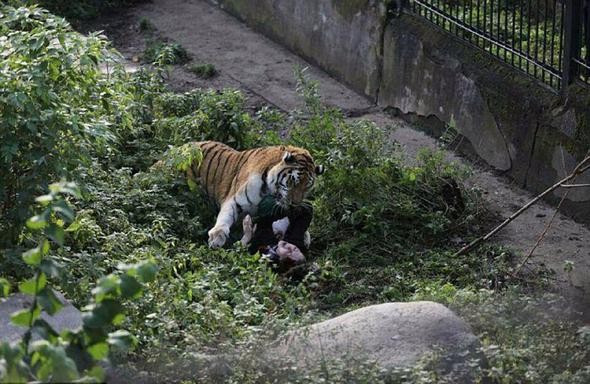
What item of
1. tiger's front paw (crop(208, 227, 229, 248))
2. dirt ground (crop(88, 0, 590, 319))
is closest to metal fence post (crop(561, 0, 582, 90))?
dirt ground (crop(88, 0, 590, 319))

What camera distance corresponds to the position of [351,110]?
1038cm

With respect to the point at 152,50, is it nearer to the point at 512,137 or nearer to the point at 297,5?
the point at 297,5

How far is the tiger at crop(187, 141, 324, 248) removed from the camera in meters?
7.91

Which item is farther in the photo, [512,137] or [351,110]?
[351,110]

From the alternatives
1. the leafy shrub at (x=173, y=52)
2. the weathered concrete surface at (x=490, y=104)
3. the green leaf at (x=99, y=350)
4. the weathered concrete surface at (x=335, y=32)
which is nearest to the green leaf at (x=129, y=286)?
the green leaf at (x=99, y=350)

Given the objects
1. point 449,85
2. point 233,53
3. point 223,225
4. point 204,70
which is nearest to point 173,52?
point 204,70

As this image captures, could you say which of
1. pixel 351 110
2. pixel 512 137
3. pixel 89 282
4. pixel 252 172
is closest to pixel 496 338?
pixel 89 282

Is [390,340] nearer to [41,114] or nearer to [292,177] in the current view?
[41,114]

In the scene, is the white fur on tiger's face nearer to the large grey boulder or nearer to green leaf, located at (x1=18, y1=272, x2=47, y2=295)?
the large grey boulder

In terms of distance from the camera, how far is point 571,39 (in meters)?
8.43

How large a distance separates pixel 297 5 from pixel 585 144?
402 cm

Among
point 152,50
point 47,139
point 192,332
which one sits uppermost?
point 47,139

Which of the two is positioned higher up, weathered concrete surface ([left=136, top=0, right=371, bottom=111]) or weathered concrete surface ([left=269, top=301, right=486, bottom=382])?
weathered concrete surface ([left=269, top=301, right=486, bottom=382])

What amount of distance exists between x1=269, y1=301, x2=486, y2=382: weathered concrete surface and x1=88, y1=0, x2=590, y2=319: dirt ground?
1.15 metres
